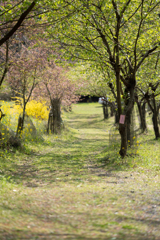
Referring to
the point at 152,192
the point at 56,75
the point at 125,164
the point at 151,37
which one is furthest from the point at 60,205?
the point at 56,75

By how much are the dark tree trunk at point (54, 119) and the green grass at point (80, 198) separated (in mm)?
8040

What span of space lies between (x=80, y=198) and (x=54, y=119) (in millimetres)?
14716

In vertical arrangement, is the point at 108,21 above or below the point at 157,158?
above

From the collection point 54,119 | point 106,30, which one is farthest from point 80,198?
point 54,119

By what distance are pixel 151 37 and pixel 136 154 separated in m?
4.84

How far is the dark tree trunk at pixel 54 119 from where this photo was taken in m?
20.3

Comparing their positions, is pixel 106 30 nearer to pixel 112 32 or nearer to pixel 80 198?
pixel 112 32

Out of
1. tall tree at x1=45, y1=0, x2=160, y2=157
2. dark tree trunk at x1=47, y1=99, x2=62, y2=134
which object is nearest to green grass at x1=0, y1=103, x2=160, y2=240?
tall tree at x1=45, y1=0, x2=160, y2=157

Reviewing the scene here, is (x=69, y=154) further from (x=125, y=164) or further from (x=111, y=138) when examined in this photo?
(x=125, y=164)

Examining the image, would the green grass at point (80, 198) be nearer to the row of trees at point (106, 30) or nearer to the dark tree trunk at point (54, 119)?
the row of trees at point (106, 30)

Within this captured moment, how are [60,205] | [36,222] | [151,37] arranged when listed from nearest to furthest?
[36,222] < [60,205] < [151,37]

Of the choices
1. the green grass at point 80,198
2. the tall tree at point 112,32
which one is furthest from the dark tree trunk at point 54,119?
the tall tree at point 112,32

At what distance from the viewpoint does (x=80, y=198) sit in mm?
6504

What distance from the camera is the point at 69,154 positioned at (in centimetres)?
1424
